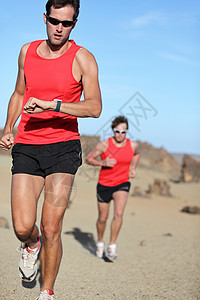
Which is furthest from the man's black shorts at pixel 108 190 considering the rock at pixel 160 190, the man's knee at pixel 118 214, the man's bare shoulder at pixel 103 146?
the rock at pixel 160 190

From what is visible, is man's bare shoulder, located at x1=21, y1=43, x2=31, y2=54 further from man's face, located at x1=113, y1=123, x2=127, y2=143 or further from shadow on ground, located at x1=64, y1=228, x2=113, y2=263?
shadow on ground, located at x1=64, y1=228, x2=113, y2=263

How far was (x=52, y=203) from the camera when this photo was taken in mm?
3828

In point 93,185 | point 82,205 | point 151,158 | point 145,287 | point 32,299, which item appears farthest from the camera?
point 151,158

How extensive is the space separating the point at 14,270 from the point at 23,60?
2477mm

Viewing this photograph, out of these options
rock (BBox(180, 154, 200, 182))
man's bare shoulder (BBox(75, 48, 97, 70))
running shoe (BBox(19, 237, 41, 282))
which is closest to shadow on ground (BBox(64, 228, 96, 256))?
running shoe (BBox(19, 237, 41, 282))

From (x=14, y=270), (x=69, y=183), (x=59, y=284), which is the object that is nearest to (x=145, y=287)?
(x=59, y=284)

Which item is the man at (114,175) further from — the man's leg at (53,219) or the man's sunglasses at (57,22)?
the man's sunglasses at (57,22)

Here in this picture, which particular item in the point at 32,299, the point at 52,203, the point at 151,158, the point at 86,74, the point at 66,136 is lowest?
the point at 151,158

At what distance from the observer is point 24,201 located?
151 inches

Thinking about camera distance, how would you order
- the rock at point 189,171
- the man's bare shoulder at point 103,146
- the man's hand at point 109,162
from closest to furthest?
the man's hand at point 109,162
the man's bare shoulder at point 103,146
the rock at point 189,171

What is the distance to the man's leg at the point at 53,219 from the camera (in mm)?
3828

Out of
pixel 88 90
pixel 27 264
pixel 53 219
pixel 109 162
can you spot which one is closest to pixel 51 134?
pixel 88 90

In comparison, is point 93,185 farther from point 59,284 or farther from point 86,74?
point 86,74

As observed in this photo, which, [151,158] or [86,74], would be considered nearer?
[86,74]
